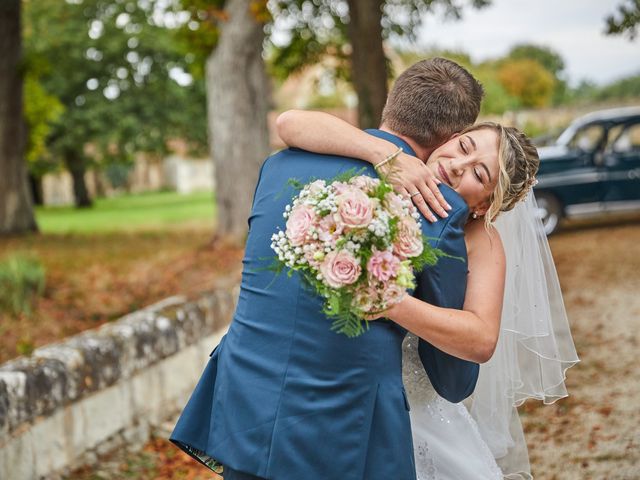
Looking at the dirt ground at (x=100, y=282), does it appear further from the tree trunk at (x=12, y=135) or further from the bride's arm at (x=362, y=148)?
the bride's arm at (x=362, y=148)

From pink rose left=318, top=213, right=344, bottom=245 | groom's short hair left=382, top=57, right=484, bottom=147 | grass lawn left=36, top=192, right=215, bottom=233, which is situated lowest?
grass lawn left=36, top=192, right=215, bottom=233

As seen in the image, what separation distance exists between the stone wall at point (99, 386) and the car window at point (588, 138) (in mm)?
9992

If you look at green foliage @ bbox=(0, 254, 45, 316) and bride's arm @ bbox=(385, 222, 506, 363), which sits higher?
bride's arm @ bbox=(385, 222, 506, 363)

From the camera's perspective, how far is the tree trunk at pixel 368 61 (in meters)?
11.8

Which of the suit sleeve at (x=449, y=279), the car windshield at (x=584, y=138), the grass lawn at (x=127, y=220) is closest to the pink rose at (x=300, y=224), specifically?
the suit sleeve at (x=449, y=279)

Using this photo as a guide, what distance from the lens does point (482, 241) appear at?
101 inches

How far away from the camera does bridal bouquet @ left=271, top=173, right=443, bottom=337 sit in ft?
6.85

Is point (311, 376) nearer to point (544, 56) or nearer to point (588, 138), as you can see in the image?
point (588, 138)

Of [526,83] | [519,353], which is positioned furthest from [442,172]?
[526,83]

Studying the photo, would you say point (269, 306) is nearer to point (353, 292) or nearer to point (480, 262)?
point (353, 292)

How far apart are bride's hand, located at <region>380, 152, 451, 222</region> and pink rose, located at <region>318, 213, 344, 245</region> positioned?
0.25 m

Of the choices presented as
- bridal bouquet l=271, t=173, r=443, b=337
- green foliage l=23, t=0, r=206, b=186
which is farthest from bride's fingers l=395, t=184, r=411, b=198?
green foliage l=23, t=0, r=206, b=186

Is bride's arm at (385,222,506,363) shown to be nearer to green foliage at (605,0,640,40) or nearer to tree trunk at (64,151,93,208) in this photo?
green foliage at (605,0,640,40)

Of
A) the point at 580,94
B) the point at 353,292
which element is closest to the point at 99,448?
the point at 353,292
